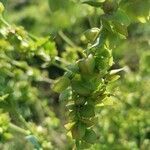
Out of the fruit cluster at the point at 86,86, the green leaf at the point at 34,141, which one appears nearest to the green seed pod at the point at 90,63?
the fruit cluster at the point at 86,86

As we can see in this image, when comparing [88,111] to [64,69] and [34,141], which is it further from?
[64,69]

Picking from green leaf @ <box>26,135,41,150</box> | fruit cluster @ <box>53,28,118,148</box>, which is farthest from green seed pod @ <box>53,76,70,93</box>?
green leaf @ <box>26,135,41,150</box>

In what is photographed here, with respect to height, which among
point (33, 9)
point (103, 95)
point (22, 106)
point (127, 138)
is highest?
point (103, 95)

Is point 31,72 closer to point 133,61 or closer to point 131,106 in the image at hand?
point 131,106

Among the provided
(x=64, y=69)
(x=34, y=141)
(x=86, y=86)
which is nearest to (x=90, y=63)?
(x=86, y=86)

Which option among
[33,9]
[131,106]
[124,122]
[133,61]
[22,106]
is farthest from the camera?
[33,9]

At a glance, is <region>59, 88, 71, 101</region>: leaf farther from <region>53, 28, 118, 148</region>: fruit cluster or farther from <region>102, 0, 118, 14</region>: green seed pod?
<region>102, 0, 118, 14</region>: green seed pod

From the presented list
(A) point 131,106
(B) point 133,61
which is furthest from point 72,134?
(B) point 133,61

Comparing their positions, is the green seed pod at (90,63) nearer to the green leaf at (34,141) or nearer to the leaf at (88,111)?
the leaf at (88,111)
